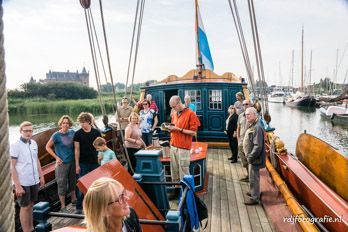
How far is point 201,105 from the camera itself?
27.3 ft

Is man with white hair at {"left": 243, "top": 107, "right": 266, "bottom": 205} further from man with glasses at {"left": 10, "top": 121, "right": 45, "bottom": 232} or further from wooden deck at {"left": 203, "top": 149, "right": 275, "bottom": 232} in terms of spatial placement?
man with glasses at {"left": 10, "top": 121, "right": 45, "bottom": 232}

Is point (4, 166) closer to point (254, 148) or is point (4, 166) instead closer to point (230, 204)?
point (254, 148)

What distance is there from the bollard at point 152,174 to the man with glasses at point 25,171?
4.17 feet

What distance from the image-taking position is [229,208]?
13.6 feet

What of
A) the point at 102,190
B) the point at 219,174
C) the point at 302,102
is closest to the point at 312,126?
the point at 302,102

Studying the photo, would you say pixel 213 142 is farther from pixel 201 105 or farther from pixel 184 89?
pixel 184 89

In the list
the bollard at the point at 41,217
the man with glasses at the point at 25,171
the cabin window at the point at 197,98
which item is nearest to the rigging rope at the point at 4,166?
the bollard at the point at 41,217

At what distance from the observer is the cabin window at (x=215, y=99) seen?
27.1 feet

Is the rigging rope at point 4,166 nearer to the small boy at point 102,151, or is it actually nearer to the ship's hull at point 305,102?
the small boy at point 102,151

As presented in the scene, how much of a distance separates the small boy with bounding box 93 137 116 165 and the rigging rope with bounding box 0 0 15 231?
3.14 meters

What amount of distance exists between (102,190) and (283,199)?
3.19m

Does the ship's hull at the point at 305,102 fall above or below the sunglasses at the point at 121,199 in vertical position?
below

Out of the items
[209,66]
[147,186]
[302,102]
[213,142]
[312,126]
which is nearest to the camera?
[147,186]

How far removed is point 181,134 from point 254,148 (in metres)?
1.09
